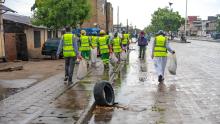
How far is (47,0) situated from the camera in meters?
32.9

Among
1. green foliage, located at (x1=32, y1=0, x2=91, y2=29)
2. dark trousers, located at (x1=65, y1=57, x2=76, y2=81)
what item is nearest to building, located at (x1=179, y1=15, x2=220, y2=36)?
green foliage, located at (x1=32, y1=0, x2=91, y2=29)

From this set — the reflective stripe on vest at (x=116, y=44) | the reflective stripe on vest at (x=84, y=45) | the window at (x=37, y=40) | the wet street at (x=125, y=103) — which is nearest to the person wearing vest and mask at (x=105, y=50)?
the reflective stripe on vest at (x=84, y=45)

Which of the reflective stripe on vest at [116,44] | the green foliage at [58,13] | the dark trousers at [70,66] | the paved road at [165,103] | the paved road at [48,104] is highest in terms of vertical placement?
the green foliage at [58,13]

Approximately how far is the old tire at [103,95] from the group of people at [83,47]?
3.69 metres

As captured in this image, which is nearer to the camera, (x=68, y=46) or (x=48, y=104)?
(x=48, y=104)

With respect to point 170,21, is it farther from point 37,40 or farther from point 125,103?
point 125,103

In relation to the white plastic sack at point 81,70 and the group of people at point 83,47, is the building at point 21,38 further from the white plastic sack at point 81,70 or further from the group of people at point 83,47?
the white plastic sack at point 81,70

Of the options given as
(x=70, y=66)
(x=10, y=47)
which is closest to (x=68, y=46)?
(x=70, y=66)

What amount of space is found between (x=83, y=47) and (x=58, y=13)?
513 inches

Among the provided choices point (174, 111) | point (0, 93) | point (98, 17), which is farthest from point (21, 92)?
point (98, 17)

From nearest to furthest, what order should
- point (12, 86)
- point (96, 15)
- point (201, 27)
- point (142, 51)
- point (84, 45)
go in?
1. point (12, 86)
2. point (84, 45)
3. point (142, 51)
4. point (96, 15)
5. point (201, 27)

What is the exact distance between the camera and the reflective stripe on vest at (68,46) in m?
14.3

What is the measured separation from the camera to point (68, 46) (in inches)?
564

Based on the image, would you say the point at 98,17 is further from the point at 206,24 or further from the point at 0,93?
the point at 206,24
